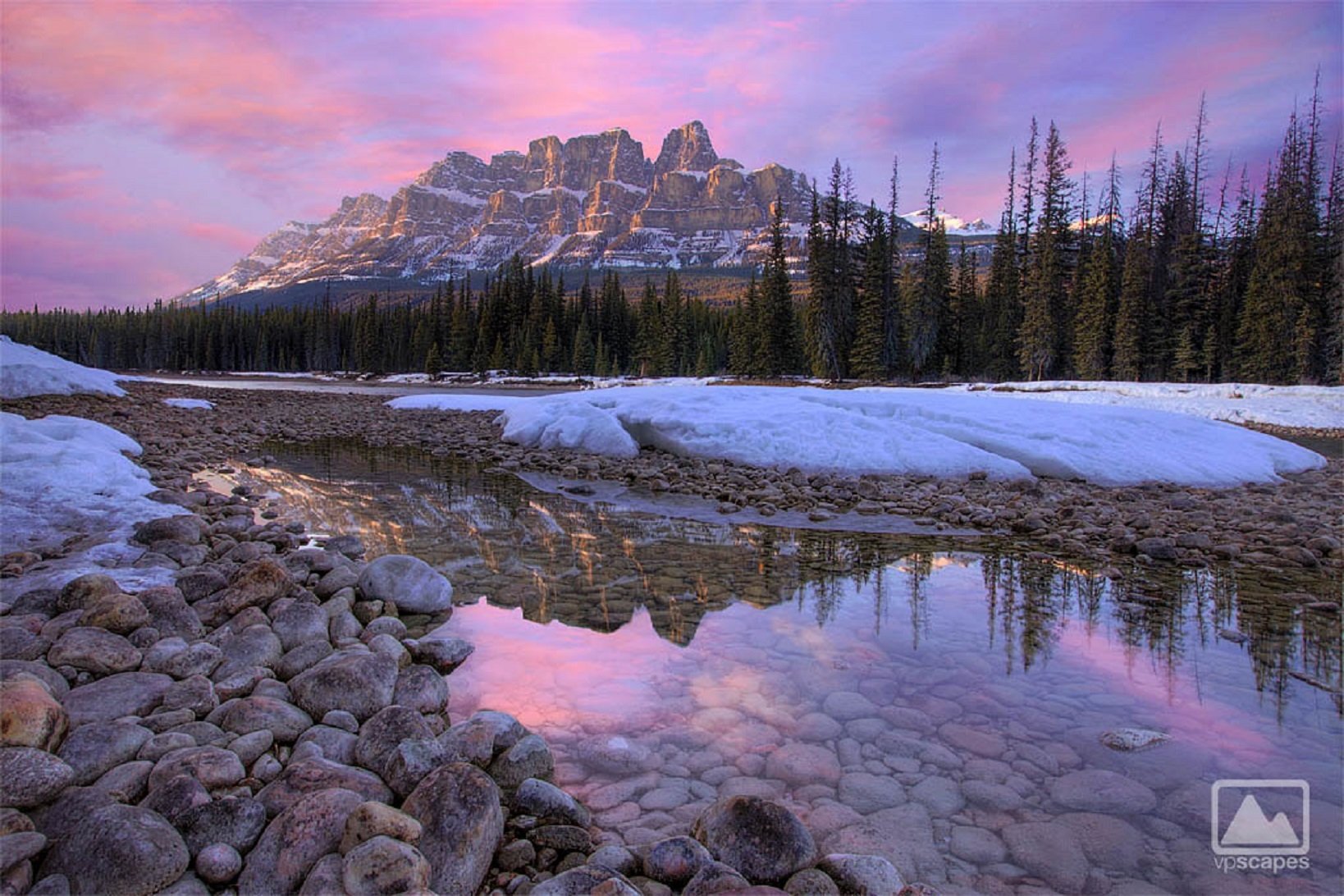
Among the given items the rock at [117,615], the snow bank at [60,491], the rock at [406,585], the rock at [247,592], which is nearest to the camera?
the rock at [117,615]

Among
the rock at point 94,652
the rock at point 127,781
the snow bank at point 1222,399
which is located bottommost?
the rock at point 127,781

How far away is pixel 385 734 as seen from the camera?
129 inches

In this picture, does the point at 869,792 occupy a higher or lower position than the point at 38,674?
lower

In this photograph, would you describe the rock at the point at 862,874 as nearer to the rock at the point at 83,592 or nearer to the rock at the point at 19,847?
the rock at the point at 19,847

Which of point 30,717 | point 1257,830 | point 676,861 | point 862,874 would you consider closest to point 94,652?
point 30,717

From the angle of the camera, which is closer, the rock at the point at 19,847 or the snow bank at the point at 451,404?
the rock at the point at 19,847

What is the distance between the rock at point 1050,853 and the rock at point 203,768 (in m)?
3.40

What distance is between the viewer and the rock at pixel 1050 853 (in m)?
2.63

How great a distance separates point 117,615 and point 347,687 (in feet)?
5.88

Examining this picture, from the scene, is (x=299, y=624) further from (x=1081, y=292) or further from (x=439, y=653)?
(x=1081, y=292)

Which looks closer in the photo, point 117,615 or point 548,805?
point 548,805

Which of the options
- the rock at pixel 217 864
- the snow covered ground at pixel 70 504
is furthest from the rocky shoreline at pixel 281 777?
the snow covered ground at pixel 70 504

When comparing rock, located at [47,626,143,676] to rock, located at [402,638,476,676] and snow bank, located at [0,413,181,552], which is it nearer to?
rock, located at [402,638,476,676]

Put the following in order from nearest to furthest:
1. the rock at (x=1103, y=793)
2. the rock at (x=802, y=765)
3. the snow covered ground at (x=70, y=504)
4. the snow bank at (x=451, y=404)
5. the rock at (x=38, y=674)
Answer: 1. the rock at (x=1103, y=793)
2. the rock at (x=802, y=765)
3. the rock at (x=38, y=674)
4. the snow covered ground at (x=70, y=504)
5. the snow bank at (x=451, y=404)
